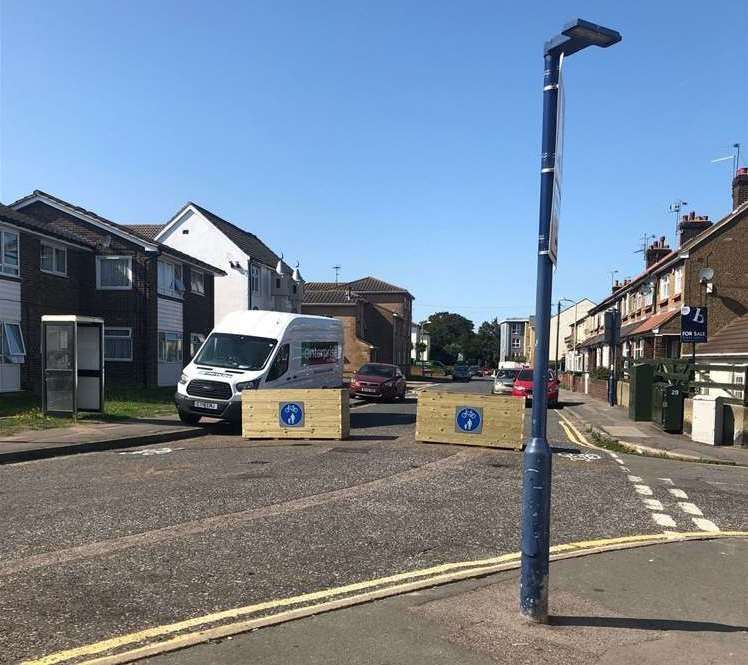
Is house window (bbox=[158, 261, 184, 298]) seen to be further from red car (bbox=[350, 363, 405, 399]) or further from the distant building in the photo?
the distant building

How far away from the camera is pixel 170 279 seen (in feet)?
101

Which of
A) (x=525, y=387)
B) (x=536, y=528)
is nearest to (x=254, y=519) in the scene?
(x=536, y=528)

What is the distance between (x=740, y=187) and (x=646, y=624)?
3006 centimetres

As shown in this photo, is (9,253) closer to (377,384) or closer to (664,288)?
(377,384)

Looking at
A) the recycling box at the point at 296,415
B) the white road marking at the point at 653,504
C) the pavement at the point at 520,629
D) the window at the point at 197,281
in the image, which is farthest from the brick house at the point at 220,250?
the pavement at the point at 520,629

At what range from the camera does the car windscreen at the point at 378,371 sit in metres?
26.8

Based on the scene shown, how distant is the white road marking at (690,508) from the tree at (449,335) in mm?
121893

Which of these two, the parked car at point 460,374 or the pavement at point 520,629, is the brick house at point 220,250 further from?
the pavement at point 520,629

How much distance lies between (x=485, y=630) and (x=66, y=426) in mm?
12589

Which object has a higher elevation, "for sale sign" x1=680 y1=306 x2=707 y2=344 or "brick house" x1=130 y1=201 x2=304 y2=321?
"brick house" x1=130 y1=201 x2=304 y2=321

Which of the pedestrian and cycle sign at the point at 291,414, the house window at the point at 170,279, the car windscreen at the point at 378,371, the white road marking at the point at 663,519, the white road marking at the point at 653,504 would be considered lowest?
the white road marking at the point at 653,504

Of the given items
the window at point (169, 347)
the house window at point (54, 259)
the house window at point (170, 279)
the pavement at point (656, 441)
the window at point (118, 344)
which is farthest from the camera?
the window at point (169, 347)

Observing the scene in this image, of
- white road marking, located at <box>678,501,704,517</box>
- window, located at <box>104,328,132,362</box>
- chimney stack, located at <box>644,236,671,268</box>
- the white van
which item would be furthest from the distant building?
white road marking, located at <box>678,501,704,517</box>

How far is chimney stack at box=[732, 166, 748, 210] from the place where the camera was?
1156 inches
